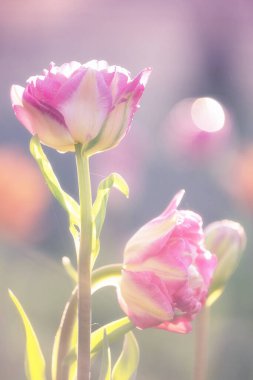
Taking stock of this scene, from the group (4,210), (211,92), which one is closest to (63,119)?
(4,210)

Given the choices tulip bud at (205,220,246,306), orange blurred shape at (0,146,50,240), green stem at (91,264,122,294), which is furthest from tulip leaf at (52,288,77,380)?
orange blurred shape at (0,146,50,240)

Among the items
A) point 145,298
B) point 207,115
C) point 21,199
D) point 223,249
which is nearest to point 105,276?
point 145,298

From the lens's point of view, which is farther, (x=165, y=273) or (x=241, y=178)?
(x=241, y=178)

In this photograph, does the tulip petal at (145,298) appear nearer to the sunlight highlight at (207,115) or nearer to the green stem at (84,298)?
→ the green stem at (84,298)

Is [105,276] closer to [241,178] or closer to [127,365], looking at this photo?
[127,365]

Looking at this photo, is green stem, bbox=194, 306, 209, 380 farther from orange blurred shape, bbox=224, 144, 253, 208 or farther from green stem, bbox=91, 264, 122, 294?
orange blurred shape, bbox=224, 144, 253, 208

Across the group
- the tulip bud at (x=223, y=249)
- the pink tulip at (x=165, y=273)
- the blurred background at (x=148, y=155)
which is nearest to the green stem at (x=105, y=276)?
the pink tulip at (x=165, y=273)

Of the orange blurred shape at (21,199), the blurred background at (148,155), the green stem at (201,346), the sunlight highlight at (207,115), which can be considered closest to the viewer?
the green stem at (201,346)
